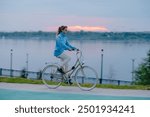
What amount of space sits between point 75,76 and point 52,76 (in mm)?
533

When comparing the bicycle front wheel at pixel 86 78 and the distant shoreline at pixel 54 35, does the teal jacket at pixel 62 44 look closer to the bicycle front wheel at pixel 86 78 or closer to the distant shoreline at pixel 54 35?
the bicycle front wheel at pixel 86 78

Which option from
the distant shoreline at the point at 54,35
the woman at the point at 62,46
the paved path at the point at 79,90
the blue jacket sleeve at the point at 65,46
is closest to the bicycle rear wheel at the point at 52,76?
the paved path at the point at 79,90

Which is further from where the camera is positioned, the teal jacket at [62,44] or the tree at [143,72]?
the tree at [143,72]

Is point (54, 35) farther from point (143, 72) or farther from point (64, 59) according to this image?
point (143, 72)

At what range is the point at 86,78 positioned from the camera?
26.8 feet

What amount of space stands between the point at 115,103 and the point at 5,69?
680 centimetres

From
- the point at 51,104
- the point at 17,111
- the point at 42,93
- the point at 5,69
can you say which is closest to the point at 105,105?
the point at 51,104

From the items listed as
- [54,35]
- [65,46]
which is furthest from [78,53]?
[54,35]

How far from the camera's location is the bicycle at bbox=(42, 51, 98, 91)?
8.34 meters

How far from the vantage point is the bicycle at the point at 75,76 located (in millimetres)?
8344

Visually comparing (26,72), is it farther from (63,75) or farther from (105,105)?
(105,105)

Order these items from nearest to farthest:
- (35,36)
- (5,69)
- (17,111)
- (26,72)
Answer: (17,111) → (35,36) → (5,69) → (26,72)

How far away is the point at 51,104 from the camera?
23.3 ft

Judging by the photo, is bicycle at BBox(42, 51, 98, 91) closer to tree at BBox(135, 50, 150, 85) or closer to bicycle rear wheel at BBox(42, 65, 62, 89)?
bicycle rear wheel at BBox(42, 65, 62, 89)
